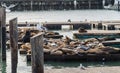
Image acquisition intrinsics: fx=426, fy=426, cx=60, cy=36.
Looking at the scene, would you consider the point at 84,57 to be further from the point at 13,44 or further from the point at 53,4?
the point at 53,4

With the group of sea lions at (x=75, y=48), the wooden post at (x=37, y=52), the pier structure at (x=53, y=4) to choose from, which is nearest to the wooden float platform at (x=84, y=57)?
the group of sea lions at (x=75, y=48)

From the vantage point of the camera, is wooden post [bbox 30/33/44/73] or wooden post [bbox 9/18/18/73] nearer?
wooden post [bbox 30/33/44/73]

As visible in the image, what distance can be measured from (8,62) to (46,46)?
3319mm

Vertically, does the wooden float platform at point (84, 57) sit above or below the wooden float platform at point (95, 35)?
below

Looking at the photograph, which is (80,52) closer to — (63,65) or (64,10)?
Result: (63,65)

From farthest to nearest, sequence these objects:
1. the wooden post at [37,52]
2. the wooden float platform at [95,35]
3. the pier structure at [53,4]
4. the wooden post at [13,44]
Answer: the pier structure at [53,4] → the wooden float platform at [95,35] → the wooden post at [13,44] → the wooden post at [37,52]

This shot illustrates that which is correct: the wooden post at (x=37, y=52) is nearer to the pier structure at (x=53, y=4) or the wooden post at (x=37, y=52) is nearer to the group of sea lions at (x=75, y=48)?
the group of sea lions at (x=75, y=48)

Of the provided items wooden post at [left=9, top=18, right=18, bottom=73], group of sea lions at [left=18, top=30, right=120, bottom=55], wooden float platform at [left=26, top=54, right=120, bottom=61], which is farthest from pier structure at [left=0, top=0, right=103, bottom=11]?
wooden post at [left=9, top=18, right=18, bottom=73]

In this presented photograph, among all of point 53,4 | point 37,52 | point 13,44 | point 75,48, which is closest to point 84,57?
point 75,48

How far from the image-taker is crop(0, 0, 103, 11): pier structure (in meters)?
116

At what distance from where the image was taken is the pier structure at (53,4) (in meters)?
116

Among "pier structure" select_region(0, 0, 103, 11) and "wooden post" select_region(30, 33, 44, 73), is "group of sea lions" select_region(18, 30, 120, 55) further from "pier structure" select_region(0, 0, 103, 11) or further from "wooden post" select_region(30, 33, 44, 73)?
"pier structure" select_region(0, 0, 103, 11)

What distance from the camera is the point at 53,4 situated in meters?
116

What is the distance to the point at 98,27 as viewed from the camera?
57.4 metres
